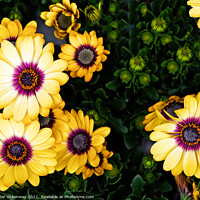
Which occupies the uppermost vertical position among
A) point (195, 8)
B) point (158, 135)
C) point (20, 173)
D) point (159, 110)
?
point (195, 8)

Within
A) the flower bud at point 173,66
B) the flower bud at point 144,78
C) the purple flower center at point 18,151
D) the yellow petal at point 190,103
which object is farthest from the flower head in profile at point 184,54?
the purple flower center at point 18,151

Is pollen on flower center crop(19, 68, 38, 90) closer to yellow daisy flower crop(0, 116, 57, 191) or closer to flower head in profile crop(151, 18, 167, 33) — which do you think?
yellow daisy flower crop(0, 116, 57, 191)

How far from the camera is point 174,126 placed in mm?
1204

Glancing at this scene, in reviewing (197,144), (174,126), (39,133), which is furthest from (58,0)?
(197,144)

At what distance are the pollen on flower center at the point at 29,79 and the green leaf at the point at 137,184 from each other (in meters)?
0.66

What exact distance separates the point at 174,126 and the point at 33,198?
76 cm

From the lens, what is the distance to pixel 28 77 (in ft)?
3.87

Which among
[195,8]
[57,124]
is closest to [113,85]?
[57,124]

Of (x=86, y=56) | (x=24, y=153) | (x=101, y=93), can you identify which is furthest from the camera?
(x=101, y=93)

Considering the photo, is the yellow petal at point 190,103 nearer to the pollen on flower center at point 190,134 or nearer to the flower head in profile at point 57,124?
the pollen on flower center at point 190,134

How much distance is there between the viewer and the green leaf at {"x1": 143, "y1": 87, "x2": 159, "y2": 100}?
4.90 ft

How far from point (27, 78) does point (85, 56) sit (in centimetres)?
30

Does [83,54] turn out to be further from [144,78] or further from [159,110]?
[159,110]

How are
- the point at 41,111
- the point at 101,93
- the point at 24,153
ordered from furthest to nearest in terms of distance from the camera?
1. the point at 101,93
2. the point at 24,153
3. the point at 41,111
